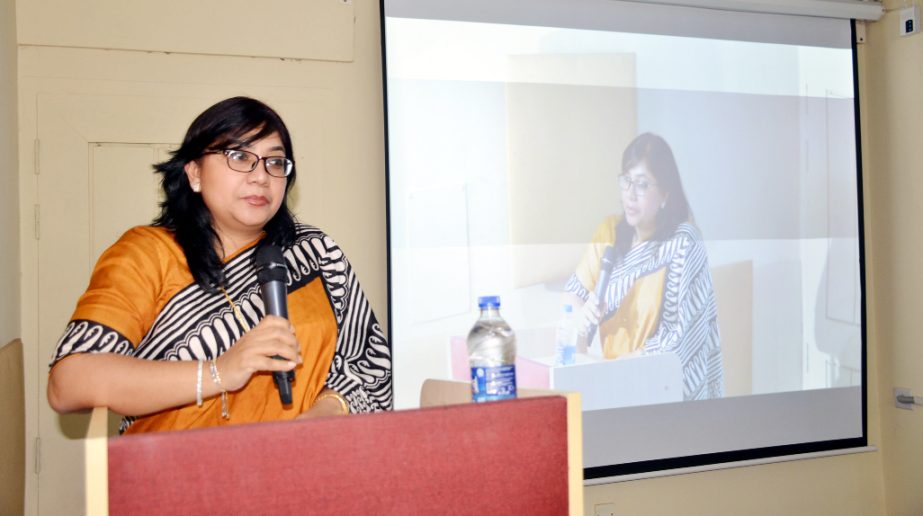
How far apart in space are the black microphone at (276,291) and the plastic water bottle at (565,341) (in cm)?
185

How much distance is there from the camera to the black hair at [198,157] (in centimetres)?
156

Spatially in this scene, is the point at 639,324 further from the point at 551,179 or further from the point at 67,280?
the point at 67,280

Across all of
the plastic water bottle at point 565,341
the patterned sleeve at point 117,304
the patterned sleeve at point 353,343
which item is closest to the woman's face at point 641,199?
the plastic water bottle at point 565,341

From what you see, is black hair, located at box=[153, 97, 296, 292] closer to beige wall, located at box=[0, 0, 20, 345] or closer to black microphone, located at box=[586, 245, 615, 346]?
beige wall, located at box=[0, 0, 20, 345]

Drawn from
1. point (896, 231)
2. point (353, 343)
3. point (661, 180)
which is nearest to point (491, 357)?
point (353, 343)

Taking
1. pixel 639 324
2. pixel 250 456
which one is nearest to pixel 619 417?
pixel 639 324

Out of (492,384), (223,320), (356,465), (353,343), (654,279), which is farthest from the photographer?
(654,279)

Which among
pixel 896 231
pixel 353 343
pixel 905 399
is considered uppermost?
pixel 896 231

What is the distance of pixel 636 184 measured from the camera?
3332mm

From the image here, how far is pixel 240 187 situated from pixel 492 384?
2.19 feet

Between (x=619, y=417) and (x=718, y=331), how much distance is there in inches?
23.0

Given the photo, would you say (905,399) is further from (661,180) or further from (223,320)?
(223,320)

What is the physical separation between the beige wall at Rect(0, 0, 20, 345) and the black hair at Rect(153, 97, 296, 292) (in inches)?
40.7

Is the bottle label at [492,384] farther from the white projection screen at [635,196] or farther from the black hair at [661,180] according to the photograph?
the black hair at [661,180]
